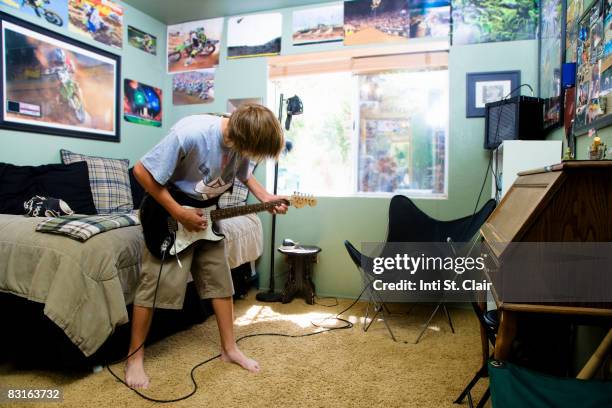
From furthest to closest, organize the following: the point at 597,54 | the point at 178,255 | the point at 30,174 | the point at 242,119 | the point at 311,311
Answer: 1. the point at 311,311
2. the point at 30,174
3. the point at 178,255
4. the point at 242,119
5. the point at 597,54

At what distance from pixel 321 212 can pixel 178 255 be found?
1687 millimetres

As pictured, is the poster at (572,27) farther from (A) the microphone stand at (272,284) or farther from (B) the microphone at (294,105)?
(A) the microphone stand at (272,284)

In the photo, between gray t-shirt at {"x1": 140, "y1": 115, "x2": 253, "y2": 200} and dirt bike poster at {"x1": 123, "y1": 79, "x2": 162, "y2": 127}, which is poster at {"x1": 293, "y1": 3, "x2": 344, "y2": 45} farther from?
gray t-shirt at {"x1": 140, "y1": 115, "x2": 253, "y2": 200}

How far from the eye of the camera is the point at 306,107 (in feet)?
12.2

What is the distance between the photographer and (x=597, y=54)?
1622mm

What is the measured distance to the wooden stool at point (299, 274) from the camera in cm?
319

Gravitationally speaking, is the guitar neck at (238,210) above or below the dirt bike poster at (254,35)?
below

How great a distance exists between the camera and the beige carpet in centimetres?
174

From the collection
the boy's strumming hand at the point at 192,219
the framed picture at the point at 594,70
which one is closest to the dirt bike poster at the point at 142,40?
the boy's strumming hand at the point at 192,219

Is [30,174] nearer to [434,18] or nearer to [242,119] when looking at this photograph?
[242,119]

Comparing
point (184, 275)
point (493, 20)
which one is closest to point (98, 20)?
point (184, 275)

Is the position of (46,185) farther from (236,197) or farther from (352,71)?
(352,71)

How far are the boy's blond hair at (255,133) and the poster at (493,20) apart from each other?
2050mm

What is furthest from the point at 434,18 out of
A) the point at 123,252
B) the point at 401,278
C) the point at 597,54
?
the point at 123,252
